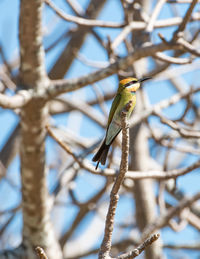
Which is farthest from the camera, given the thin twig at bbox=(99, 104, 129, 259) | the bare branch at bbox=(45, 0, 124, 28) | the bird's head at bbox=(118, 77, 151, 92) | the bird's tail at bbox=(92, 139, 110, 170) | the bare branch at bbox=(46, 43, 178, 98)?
the bare branch at bbox=(45, 0, 124, 28)

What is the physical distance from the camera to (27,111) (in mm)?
3174

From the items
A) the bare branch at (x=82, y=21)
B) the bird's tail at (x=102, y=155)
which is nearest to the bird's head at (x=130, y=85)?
the bird's tail at (x=102, y=155)

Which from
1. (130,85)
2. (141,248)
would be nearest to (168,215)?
(130,85)

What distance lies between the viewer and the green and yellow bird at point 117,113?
2506mm

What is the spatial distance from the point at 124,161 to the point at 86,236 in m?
4.40

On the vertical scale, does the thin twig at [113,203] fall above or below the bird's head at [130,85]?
below

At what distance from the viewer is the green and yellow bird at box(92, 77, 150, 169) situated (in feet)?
8.22

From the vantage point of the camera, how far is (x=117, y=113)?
2.56m

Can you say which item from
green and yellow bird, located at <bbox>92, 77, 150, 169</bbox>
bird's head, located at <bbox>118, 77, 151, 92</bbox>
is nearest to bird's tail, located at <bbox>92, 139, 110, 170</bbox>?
green and yellow bird, located at <bbox>92, 77, 150, 169</bbox>

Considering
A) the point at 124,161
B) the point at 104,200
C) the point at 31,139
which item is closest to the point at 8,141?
the point at 104,200

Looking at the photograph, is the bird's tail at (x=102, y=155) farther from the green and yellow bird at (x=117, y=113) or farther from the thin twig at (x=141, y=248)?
the thin twig at (x=141, y=248)

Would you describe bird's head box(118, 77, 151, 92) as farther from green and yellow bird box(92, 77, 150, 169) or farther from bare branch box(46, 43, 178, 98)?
bare branch box(46, 43, 178, 98)

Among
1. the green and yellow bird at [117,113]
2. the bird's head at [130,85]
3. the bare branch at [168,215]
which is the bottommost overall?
the bare branch at [168,215]

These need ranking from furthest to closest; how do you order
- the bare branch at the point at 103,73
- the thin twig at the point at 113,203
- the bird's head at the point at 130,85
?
1. the bare branch at the point at 103,73
2. the bird's head at the point at 130,85
3. the thin twig at the point at 113,203
